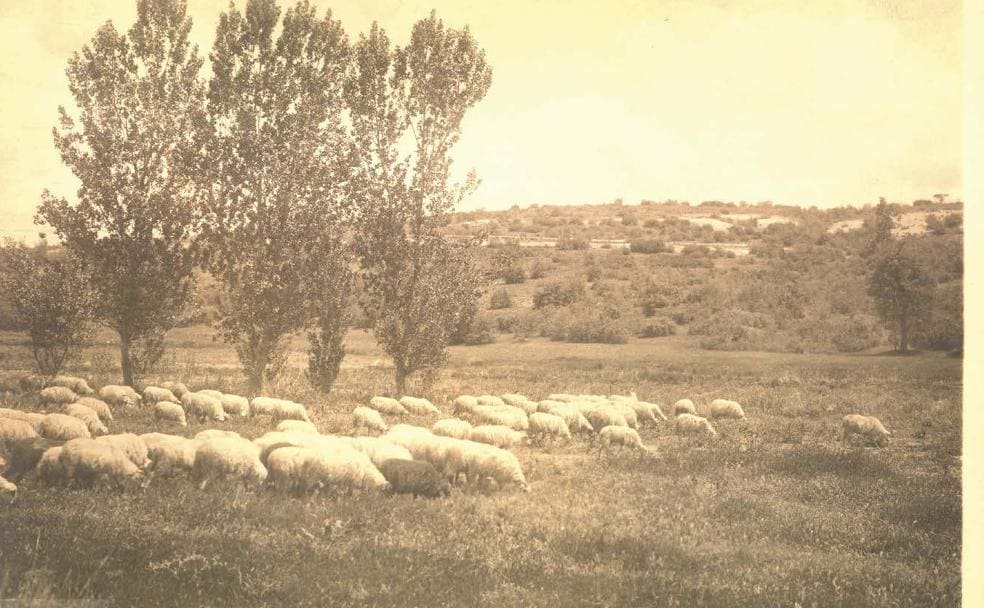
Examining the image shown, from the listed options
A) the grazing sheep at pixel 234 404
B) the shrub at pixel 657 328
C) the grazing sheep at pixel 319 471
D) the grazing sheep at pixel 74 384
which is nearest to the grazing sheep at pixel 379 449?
the grazing sheep at pixel 319 471

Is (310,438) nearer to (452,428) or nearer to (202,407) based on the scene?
(452,428)

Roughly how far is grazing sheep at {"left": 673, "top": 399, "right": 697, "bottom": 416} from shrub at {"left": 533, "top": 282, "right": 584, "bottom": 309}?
1.75 metres

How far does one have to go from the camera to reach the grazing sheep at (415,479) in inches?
238

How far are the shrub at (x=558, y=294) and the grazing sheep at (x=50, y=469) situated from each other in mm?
5073

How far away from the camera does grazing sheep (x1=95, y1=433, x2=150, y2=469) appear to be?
19.4 feet

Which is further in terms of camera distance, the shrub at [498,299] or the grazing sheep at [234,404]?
the grazing sheep at [234,404]

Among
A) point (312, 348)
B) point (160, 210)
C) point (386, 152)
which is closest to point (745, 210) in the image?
point (386, 152)

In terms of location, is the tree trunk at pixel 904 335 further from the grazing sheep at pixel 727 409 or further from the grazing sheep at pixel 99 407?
the grazing sheep at pixel 99 407

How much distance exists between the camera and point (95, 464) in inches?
217

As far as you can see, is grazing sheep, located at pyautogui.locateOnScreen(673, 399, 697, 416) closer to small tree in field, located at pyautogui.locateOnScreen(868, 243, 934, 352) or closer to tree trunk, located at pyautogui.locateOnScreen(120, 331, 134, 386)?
small tree in field, located at pyautogui.locateOnScreen(868, 243, 934, 352)

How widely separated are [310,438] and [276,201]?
10.2ft

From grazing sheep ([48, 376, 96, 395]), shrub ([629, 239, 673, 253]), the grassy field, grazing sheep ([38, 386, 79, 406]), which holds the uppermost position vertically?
shrub ([629, 239, 673, 253])

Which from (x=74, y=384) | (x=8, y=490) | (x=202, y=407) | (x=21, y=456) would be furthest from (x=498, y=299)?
(x=8, y=490)

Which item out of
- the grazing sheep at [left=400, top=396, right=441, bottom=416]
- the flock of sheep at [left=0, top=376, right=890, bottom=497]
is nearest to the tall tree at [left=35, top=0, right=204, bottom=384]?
the flock of sheep at [left=0, top=376, right=890, bottom=497]
